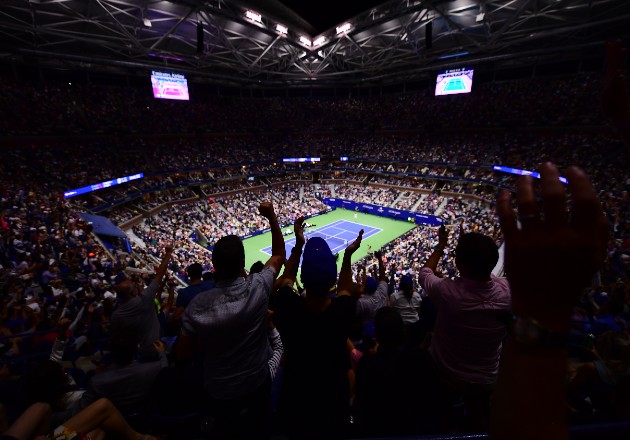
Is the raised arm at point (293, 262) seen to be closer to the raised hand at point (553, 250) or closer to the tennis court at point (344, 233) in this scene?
the raised hand at point (553, 250)

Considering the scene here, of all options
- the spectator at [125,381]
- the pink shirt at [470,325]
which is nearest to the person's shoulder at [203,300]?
the spectator at [125,381]

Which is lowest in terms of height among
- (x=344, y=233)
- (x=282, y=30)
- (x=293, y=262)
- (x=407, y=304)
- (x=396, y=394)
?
(x=344, y=233)

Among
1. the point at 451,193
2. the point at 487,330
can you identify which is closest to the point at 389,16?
the point at 451,193

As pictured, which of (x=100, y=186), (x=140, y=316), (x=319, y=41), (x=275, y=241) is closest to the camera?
(x=275, y=241)

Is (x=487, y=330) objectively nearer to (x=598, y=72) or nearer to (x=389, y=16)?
(x=389, y=16)

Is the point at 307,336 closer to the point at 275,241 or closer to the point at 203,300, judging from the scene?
the point at 203,300

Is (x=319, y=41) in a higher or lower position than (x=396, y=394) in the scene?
higher

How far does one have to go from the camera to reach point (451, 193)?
3731cm

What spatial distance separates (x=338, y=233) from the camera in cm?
3216

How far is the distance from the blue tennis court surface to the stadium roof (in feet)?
57.0

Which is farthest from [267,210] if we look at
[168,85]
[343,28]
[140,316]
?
[168,85]

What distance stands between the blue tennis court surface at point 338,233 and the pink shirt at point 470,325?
993 inches

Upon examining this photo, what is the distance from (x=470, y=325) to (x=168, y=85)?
38.9 meters

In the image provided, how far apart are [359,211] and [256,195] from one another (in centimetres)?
1429
